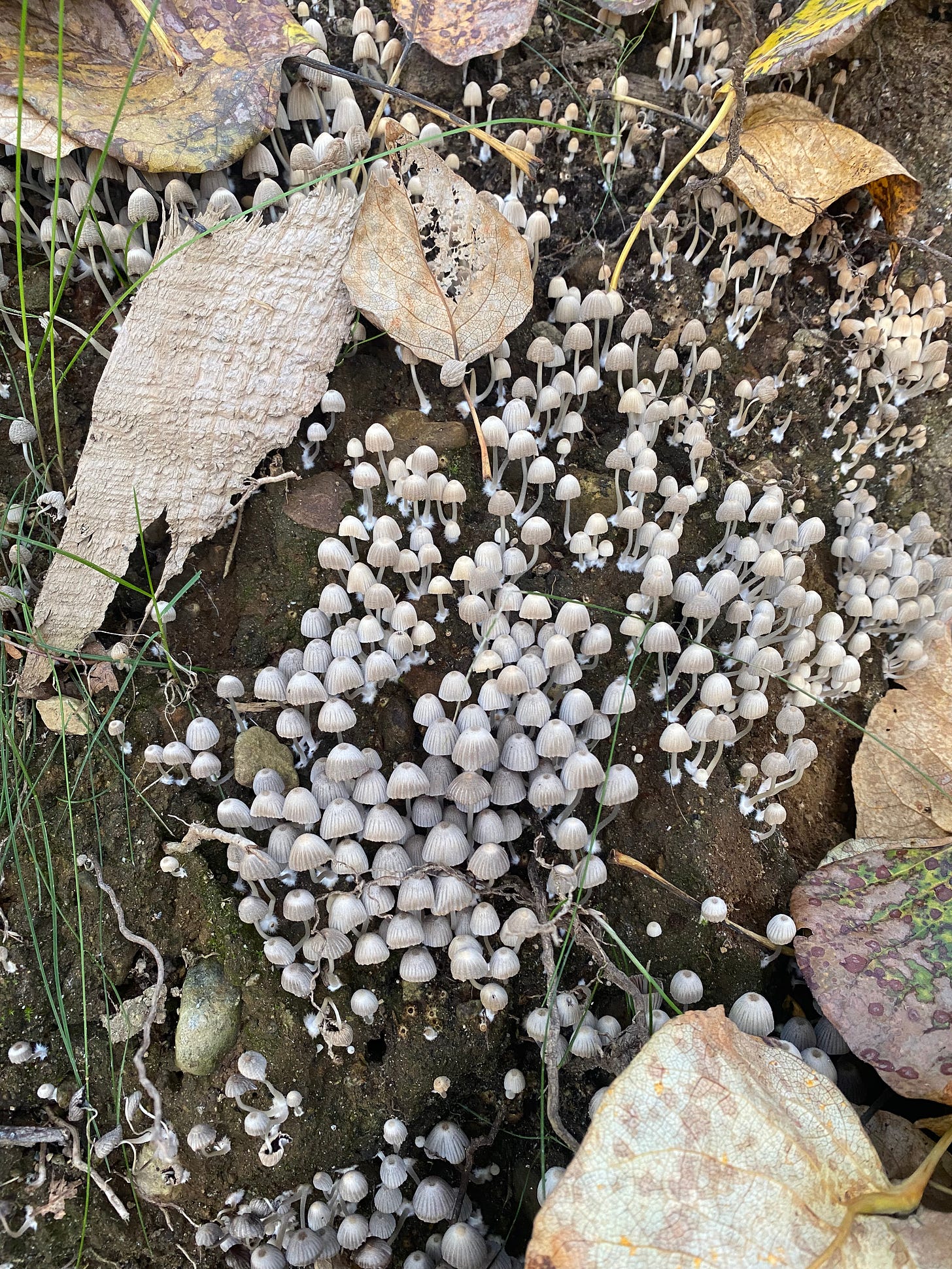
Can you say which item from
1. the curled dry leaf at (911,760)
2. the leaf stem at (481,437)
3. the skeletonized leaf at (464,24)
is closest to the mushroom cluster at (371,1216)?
the curled dry leaf at (911,760)

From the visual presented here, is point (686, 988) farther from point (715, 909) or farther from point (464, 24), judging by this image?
point (464, 24)

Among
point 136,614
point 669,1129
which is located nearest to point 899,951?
point 669,1129

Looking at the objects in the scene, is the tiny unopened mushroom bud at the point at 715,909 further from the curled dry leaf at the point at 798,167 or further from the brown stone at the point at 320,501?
the curled dry leaf at the point at 798,167

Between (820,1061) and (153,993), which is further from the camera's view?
(153,993)

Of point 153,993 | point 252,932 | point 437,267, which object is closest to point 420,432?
point 437,267

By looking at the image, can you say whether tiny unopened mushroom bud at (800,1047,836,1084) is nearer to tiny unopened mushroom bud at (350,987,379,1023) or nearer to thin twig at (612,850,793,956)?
thin twig at (612,850,793,956)

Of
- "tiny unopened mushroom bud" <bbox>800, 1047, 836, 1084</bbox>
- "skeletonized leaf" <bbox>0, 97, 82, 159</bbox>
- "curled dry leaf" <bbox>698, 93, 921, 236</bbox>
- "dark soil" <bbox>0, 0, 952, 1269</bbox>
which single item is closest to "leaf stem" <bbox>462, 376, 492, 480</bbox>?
"dark soil" <bbox>0, 0, 952, 1269</bbox>
